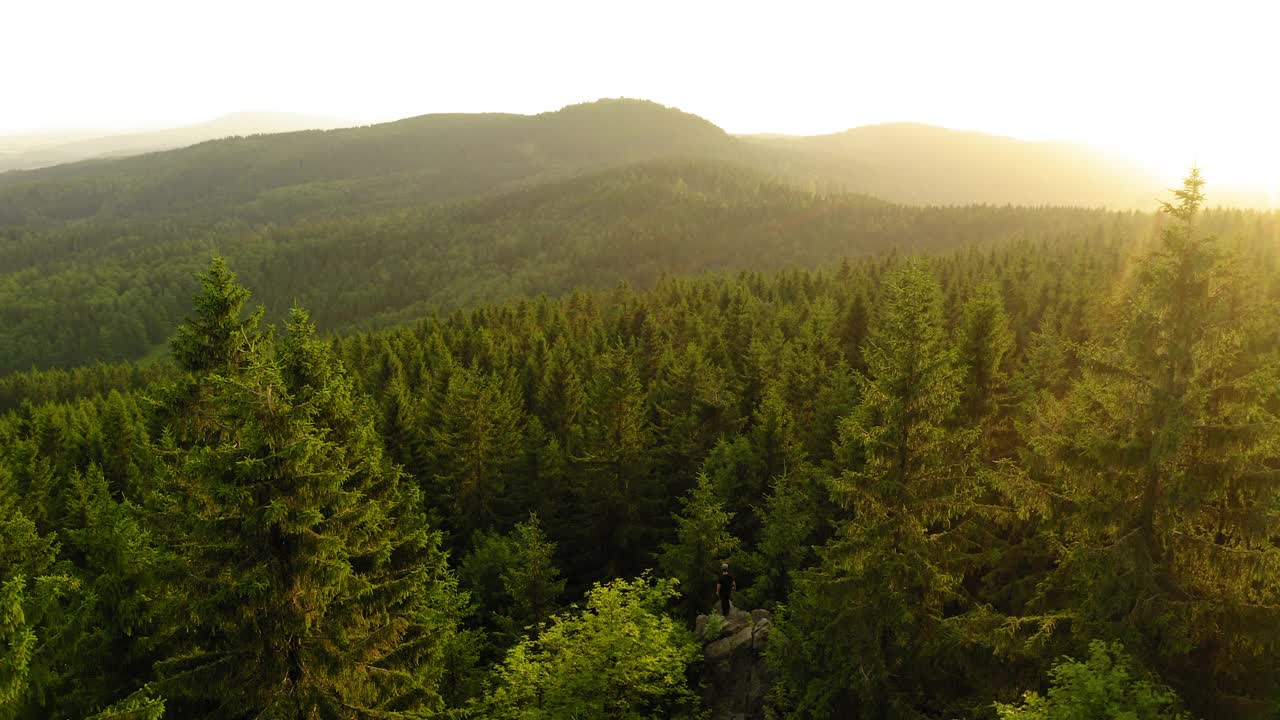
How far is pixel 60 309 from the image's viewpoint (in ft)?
586

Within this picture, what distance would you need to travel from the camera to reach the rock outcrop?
21.6m

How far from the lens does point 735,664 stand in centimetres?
2280

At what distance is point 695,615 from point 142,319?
661ft

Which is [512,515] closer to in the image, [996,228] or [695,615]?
[695,615]

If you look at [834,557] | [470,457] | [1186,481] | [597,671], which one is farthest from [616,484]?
[1186,481]

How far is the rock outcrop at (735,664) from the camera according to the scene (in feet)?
70.9

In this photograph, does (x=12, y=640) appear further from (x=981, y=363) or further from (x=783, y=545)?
(x=981, y=363)

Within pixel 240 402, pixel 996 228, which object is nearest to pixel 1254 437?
pixel 240 402

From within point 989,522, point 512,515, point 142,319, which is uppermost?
point 989,522

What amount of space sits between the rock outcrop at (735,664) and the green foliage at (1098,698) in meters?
11.6

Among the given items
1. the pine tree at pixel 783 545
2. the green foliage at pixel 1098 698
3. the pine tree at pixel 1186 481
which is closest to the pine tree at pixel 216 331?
the green foliage at pixel 1098 698

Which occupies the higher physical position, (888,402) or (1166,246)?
(1166,246)

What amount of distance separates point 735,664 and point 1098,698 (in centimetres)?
1411

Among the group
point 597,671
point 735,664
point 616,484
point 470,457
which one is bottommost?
point 735,664
